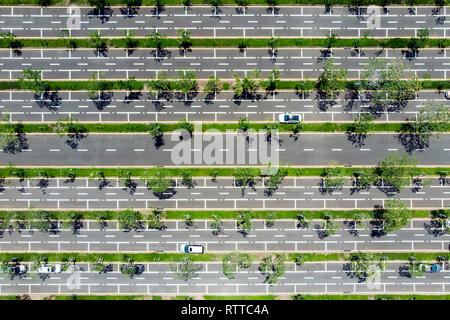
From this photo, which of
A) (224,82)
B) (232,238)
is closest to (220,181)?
(232,238)

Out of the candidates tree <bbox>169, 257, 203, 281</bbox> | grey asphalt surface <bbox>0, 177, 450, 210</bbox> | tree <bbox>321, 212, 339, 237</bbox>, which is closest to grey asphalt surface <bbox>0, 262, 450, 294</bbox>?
tree <bbox>169, 257, 203, 281</bbox>

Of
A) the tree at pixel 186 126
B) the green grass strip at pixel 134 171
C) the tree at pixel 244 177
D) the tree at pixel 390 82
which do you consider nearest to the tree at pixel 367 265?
the green grass strip at pixel 134 171

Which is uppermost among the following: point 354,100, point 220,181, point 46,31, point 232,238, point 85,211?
point 46,31

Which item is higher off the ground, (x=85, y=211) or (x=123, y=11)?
(x=123, y=11)

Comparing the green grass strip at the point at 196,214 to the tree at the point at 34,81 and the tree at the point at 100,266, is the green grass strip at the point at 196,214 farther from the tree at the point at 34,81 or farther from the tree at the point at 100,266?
the tree at the point at 34,81

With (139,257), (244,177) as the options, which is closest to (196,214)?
(244,177)

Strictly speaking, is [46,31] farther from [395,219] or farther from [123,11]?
[395,219]
